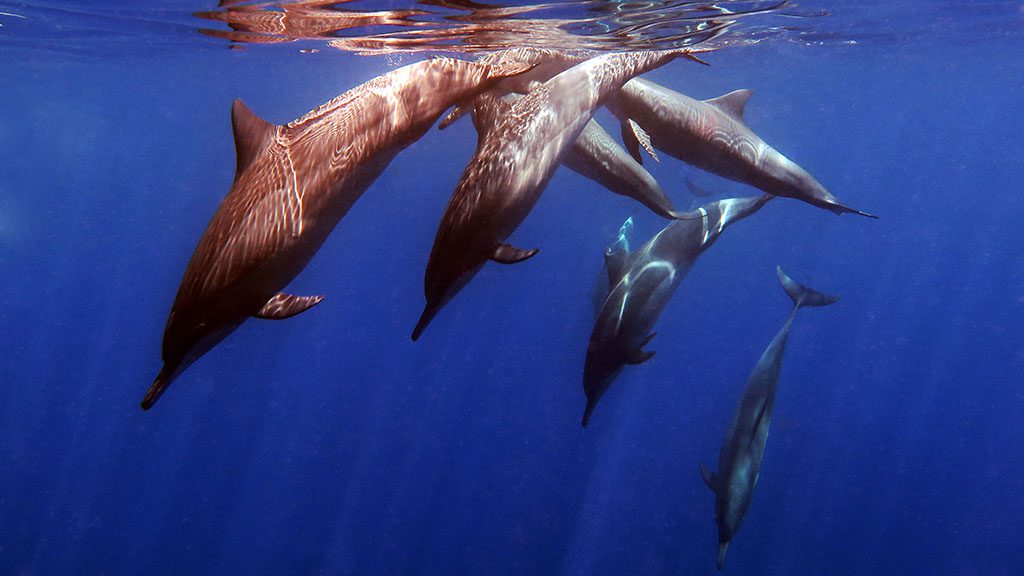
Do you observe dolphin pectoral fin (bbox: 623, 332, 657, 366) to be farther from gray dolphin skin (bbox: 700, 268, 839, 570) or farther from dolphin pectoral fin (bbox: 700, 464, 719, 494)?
dolphin pectoral fin (bbox: 700, 464, 719, 494)

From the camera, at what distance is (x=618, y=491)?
80.7 feet

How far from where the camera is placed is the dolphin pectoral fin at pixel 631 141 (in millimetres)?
6184

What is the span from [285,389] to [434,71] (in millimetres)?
26627

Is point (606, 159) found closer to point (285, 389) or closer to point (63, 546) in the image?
point (63, 546)

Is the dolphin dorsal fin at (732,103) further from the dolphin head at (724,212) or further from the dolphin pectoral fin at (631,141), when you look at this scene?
the dolphin pectoral fin at (631,141)

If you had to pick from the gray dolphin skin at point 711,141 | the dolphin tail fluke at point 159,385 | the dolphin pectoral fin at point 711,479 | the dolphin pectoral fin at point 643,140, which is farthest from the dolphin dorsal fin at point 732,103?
the dolphin tail fluke at point 159,385

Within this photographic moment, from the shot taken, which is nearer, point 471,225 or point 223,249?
point 223,249

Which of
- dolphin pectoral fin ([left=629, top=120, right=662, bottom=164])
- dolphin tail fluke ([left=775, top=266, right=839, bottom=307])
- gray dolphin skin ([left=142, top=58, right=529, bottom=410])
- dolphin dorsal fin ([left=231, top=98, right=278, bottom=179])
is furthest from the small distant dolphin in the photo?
dolphin tail fluke ([left=775, top=266, right=839, bottom=307])

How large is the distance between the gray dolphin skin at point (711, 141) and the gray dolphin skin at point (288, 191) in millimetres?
2056

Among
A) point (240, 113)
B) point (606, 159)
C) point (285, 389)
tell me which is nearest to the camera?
point (240, 113)

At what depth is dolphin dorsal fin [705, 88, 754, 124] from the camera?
24.6ft

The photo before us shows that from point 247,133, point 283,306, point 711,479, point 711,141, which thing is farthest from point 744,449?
point 247,133

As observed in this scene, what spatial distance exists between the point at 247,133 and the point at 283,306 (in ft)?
4.17

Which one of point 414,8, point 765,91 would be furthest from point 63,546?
point 765,91
